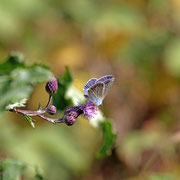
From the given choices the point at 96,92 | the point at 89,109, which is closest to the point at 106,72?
the point at 89,109

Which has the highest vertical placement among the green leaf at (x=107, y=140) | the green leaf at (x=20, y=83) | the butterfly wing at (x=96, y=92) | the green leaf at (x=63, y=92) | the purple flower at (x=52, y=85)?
the green leaf at (x=63, y=92)

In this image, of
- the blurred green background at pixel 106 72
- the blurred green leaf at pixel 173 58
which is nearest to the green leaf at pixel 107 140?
the blurred green background at pixel 106 72

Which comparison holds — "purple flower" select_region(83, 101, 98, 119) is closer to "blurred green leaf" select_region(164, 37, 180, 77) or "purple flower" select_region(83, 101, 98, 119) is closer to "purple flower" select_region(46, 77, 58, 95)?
"purple flower" select_region(46, 77, 58, 95)

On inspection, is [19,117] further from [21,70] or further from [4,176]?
[21,70]

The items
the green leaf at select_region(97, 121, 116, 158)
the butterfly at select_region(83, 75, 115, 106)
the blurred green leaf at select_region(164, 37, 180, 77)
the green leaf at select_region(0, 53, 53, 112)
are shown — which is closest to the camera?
the green leaf at select_region(0, 53, 53, 112)

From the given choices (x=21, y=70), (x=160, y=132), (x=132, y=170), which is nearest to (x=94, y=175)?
(x=132, y=170)

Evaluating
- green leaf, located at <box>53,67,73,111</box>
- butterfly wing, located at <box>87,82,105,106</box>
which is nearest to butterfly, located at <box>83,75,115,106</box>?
butterfly wing, located at <box>87,82,105,106</box>

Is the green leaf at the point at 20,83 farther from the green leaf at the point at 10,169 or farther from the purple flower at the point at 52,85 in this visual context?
the green leaf at the point at 10,169
